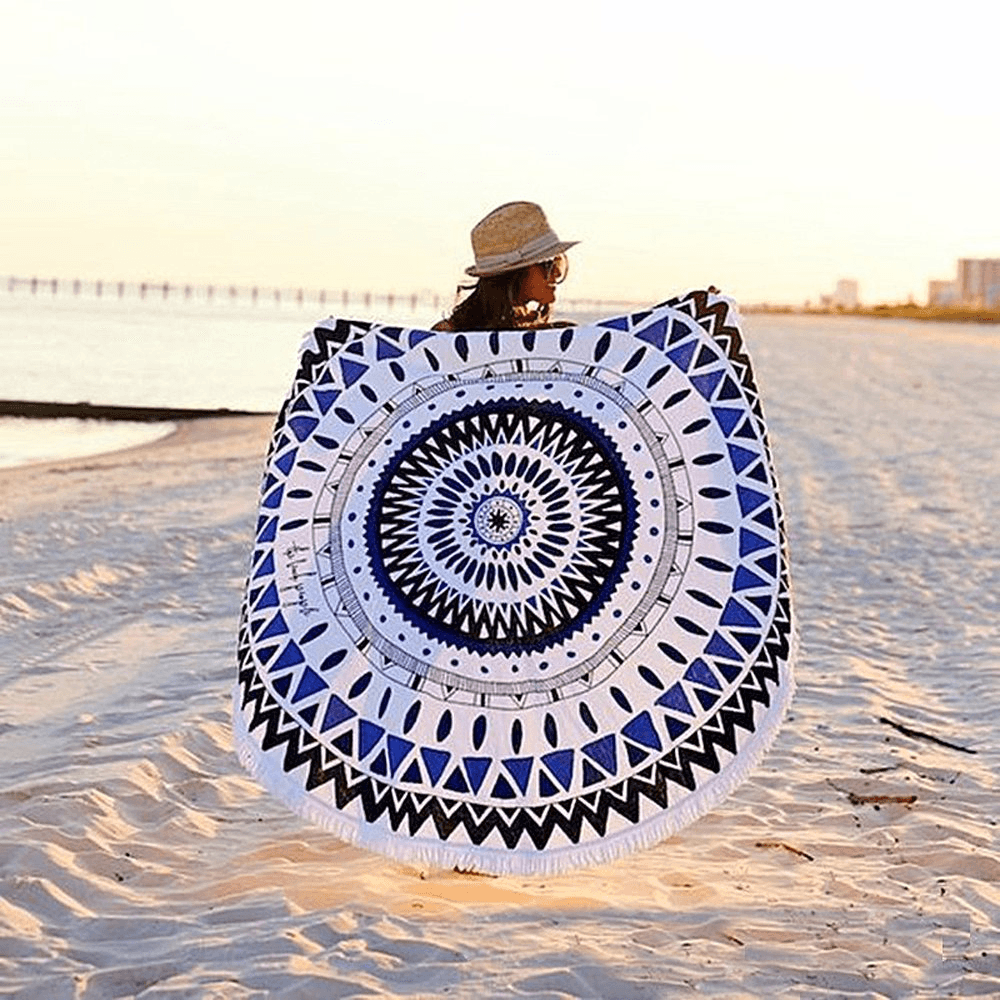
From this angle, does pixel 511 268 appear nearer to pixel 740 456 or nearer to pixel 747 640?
pixel 740 456

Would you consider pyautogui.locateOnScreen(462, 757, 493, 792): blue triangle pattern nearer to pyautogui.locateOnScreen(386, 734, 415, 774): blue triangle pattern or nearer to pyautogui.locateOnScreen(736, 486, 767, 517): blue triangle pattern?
pyautogui.locateOnScreen(386, 734, 415, 774): blue triangle pattern

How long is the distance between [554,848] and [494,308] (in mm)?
1536

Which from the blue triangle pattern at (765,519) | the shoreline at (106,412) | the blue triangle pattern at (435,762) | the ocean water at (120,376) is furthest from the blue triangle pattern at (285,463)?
the shoreline at (106,412)

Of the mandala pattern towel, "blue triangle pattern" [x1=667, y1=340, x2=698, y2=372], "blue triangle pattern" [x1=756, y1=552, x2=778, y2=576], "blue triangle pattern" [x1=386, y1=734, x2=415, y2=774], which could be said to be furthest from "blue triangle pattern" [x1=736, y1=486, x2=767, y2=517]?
"blue triangle pattern" [x1=386, y1=734, x2=415, y2=774]

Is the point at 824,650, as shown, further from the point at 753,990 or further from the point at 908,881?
the point at 753,990

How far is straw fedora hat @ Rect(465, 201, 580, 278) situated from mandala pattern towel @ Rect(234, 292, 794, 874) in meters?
0.29

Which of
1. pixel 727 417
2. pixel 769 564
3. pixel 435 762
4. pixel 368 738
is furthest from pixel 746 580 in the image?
pixel 368 738

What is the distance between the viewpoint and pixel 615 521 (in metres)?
4.18

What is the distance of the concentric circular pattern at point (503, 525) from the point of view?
4.09 metres

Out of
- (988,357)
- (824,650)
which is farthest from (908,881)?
(988,357)

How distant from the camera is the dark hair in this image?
15.1ft

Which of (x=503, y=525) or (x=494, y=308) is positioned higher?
(x=494, y=308)

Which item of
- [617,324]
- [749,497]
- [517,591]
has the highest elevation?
[617,324]

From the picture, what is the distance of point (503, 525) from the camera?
4.16 meters
